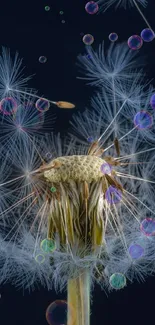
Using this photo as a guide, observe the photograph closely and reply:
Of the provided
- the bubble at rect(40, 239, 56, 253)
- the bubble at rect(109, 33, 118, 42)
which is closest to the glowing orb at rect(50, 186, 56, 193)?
the bubble at rect(40, 239, 56, 253)

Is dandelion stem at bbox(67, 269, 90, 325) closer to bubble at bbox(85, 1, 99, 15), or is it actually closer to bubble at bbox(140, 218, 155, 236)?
bubble at bbox(140, 218, 155, 236)

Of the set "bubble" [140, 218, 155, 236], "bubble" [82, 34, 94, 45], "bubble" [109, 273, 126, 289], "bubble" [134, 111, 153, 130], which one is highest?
"bubble" [82, 34, 94, 45]

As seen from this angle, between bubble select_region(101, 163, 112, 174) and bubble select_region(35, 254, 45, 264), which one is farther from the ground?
bubble select_region(101, 163, 112, 174)

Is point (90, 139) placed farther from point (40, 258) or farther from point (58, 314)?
point (58, 314)

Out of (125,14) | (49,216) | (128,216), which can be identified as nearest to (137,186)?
(128,216)

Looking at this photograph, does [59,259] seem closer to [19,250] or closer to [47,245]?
[47,245]

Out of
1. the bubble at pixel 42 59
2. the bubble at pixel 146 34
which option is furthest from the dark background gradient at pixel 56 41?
the bubble at pixel 146 34

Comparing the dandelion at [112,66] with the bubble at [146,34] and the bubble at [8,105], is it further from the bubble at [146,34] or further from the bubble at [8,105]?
the bubble at [8,105]
